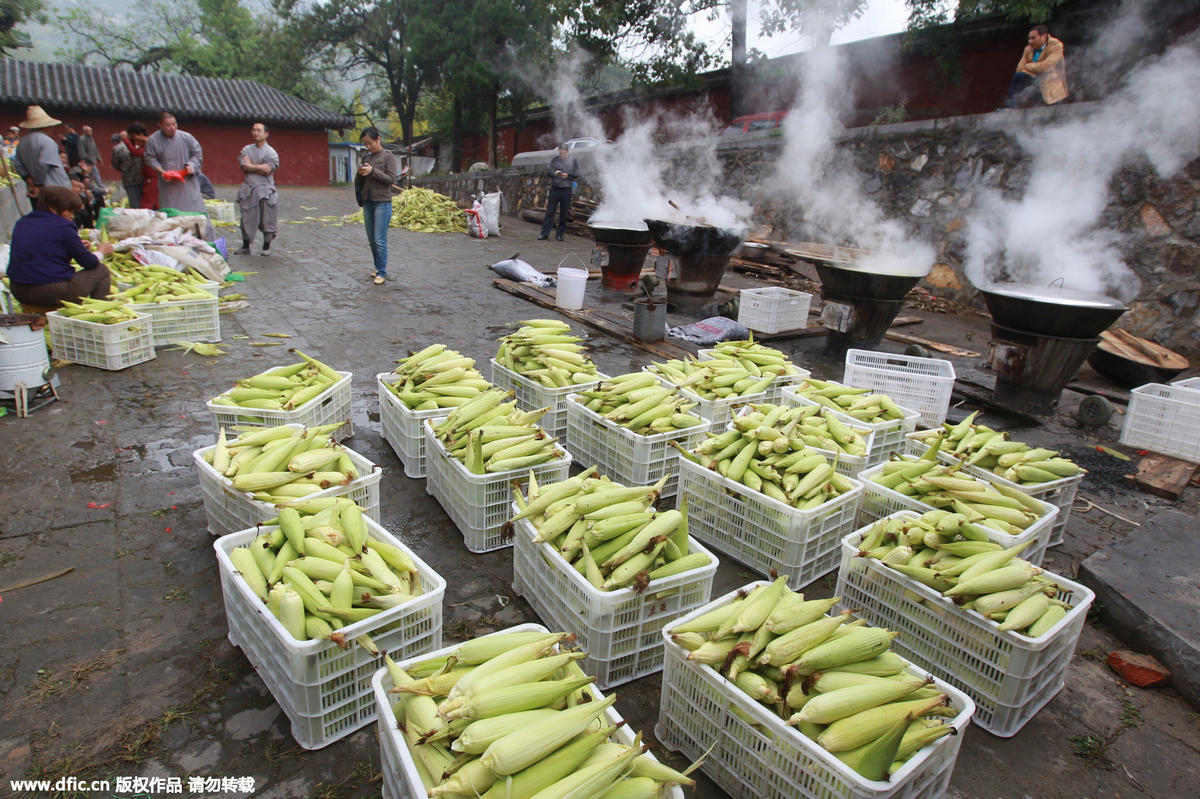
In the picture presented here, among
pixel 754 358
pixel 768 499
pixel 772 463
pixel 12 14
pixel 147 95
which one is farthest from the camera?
pixel 147 95

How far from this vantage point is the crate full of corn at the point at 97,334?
18.8 feet

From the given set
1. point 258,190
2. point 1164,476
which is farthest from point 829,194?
→ point 258,190

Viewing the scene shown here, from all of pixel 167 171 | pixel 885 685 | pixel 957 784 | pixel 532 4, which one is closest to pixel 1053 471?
pixel 957 784

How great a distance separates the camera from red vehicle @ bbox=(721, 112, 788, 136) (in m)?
15.0

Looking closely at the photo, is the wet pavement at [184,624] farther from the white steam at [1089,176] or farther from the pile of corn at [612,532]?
the white steam at [1089,176]

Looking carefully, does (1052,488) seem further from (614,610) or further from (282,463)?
(282,463)

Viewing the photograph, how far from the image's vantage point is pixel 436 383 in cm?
452

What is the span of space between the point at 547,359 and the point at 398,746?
327 centimetres

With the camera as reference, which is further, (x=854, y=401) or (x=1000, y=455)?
(x=854, y=401)

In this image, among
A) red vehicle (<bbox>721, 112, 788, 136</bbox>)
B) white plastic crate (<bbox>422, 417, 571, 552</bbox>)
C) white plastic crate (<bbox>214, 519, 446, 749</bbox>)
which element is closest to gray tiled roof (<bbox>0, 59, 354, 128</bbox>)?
red vehicle (<bbox>721, 112, 788, 136</bbox>)

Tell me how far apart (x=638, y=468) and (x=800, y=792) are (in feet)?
7.18

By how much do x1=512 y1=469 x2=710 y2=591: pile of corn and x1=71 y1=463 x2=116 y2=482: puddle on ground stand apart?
284 cm

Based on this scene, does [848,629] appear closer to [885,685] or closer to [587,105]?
[885,685]

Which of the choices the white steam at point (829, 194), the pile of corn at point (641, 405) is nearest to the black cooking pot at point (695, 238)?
the white steam at point (829, 194)
